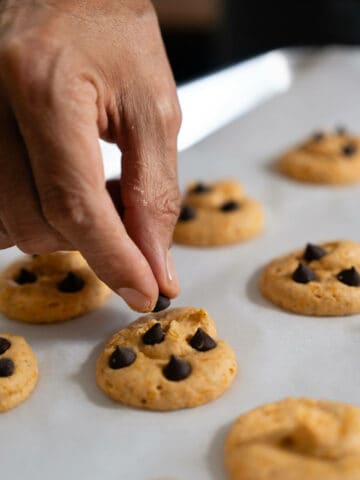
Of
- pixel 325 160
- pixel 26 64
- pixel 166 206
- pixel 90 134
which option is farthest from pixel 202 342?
pixel 325 160

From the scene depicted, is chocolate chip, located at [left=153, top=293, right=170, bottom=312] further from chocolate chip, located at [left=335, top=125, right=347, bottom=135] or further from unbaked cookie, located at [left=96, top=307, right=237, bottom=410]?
chocolate chip, located at [left=335, top=125, right=347, bottom=135]

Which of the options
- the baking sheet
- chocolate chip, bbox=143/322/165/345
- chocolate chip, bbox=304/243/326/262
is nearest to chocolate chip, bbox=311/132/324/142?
the baking sheet

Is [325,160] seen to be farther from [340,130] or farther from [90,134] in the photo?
[90,134]

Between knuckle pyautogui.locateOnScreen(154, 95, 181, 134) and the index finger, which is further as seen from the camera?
knuckle pyautogui.locateOnScreen(154, 95, 181, 134)

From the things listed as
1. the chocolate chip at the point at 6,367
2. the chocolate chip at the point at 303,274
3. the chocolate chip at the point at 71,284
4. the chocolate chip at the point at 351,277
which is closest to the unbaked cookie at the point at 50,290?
the chocolate chip at the point at 71,284

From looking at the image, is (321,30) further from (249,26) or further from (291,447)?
(291,447)

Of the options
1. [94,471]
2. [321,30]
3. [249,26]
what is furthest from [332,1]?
[94,471]
